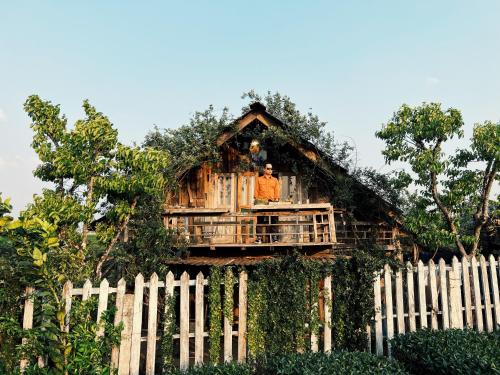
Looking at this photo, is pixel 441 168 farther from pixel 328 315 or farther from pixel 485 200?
pixel 328 315

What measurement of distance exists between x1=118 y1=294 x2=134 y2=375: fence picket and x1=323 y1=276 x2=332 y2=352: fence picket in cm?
390

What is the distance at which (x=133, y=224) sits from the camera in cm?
1012

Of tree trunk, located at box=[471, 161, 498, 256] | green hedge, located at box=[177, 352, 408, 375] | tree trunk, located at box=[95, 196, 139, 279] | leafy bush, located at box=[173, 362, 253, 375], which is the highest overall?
tree trunk, located at box=[471, 161, 498, 256]

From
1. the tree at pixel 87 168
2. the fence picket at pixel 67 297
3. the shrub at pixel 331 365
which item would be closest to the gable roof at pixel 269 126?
the tree at pixel 87 168

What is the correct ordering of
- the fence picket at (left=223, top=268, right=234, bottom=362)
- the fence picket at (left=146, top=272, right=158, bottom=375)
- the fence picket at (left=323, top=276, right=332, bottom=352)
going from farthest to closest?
the fence picket at (left=323, top=276, right=332, bottom=352), the fence picket at (left=223, top=268, right=234, bottom=362), the fence picket at (left=146, top=272, right=158, bottom=375)

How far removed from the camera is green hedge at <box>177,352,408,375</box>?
4484mm

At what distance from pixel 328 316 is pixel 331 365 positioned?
10.4ft

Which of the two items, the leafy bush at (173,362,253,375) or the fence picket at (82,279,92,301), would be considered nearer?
the leafy bush at (173,362,253,375)

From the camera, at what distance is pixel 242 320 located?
744 centimetres

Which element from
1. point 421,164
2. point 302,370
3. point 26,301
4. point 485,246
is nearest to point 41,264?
point 26,301

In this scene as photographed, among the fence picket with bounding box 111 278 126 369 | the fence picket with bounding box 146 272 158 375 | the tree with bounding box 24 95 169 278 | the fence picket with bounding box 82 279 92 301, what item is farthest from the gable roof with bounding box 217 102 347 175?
the fence picket with bounding box 82 279 92 301

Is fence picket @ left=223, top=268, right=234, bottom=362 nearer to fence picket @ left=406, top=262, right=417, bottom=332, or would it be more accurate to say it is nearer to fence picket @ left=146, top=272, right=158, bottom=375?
fence picket @ left=146, top=272, right=158, bottom=375

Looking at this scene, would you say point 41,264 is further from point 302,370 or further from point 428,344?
point 428,344

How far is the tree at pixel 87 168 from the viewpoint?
25.6 feet
